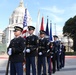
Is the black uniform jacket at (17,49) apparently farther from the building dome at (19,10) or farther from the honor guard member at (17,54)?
the building dome at (19,10)

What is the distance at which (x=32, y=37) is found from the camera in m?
8.98

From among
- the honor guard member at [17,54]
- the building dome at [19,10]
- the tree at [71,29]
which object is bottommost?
the honor guard member at [17,54]

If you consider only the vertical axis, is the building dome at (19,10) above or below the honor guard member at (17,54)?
above

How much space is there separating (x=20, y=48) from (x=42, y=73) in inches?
130

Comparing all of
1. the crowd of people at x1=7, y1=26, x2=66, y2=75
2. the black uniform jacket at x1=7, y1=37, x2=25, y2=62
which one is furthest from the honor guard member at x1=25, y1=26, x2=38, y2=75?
the black uniform jacket at x1=7, y1=37, x2=25, y2=62

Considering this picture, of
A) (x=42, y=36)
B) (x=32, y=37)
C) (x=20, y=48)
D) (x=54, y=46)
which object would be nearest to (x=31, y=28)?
(x=32, y=37)

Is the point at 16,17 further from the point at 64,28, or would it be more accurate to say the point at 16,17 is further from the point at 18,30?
the point at 18,30

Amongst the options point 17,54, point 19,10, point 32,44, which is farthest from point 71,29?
point 17,54

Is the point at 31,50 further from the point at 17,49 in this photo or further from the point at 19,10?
the point at 19,10

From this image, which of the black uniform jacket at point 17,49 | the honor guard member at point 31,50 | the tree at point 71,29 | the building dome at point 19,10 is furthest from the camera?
the building dome at point 19,10

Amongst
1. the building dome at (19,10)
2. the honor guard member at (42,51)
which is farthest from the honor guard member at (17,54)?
the building dome at (19,10)

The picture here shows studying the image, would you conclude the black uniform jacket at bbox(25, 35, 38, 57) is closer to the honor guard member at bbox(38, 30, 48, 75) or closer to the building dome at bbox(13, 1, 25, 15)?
the honor guard member at bbox(38, 30, 48, 75)

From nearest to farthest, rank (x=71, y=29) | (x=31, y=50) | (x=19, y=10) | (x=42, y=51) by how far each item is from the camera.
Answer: (x=31, y=50) < (x=42, y=51) < (x=71, y=29) < (x=19, y=10)

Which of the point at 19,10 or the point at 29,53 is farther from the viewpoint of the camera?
the point at 19,10
